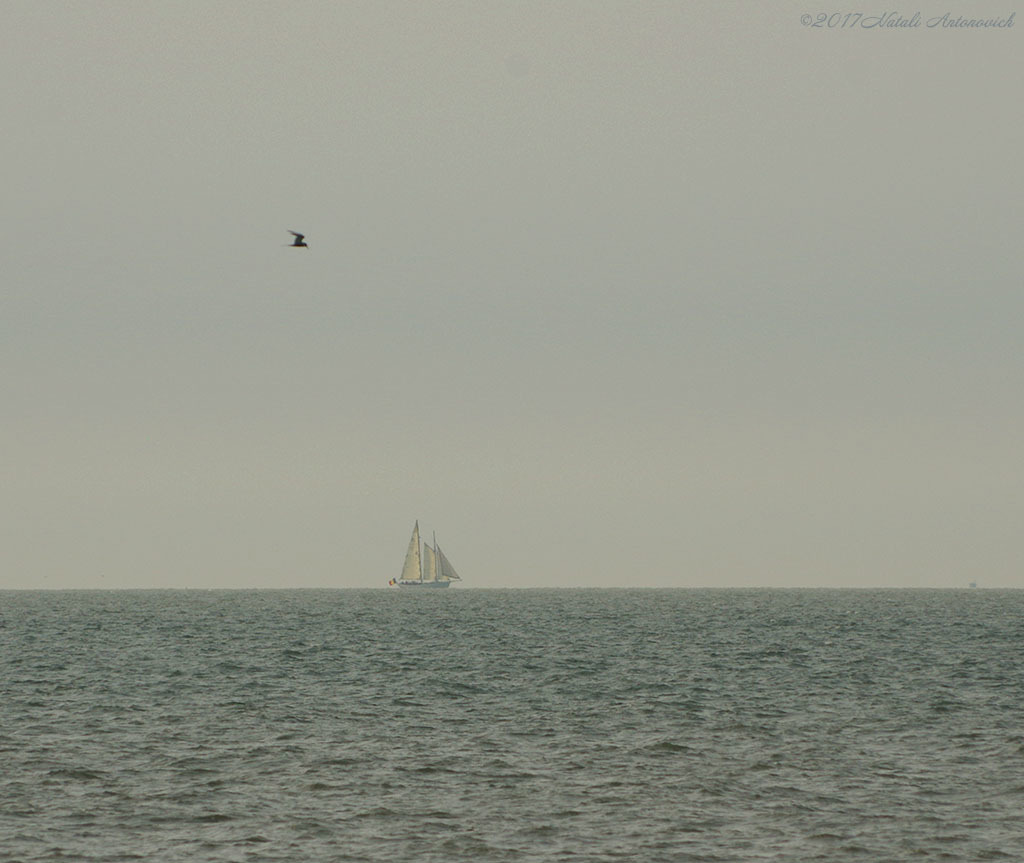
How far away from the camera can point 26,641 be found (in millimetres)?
98062

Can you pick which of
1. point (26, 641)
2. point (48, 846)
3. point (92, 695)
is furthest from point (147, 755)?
point (26, 641)

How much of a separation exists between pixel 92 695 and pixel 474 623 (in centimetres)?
8918

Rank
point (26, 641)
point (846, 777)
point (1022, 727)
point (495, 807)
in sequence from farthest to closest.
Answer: point (26, 641) < point (1022, 727) < point (846, 777) < point (495, 807)

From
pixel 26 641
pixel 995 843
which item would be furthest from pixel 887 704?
pixel 26 641

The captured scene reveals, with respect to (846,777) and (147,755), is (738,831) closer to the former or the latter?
(846,777)

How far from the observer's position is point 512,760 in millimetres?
37000

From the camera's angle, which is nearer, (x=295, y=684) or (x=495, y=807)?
(x=495, y=807)

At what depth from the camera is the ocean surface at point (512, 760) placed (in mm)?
27516

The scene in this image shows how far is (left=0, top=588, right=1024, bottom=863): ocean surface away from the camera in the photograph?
2752 cm

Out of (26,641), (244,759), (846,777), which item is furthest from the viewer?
(26,641)

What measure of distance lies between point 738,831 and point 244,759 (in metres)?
15.5

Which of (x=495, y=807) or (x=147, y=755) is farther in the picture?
(x=147, y=755)

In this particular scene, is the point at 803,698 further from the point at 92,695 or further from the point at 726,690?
the point at 92,695

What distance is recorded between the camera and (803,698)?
53.0 metres
